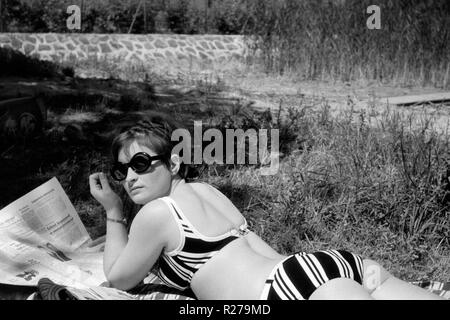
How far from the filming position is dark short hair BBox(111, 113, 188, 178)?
2.74 meters

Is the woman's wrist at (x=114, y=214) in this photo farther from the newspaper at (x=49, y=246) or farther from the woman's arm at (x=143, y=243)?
the newspaper at (x=49, y=246)

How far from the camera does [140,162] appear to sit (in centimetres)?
270

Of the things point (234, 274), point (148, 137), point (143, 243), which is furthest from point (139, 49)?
point (234, 274)

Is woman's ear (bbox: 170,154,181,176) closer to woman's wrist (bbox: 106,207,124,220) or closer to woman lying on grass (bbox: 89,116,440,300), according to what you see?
woman lying on grass (bbox: 89,116,440,300)

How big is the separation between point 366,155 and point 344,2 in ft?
20.5

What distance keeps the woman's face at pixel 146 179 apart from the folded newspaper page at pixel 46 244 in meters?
0.60

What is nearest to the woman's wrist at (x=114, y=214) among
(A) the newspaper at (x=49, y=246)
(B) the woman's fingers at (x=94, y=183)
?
(B) the woman's fingers at (x=94, y=183)

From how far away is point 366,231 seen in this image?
3984 millimetres

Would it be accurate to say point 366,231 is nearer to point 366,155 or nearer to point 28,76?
point 366,155

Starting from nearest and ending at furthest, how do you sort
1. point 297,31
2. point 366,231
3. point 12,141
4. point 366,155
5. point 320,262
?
1. point 320,262
2. point 366,231
3. point 366,155
4. point 12,141
5. point 297,31

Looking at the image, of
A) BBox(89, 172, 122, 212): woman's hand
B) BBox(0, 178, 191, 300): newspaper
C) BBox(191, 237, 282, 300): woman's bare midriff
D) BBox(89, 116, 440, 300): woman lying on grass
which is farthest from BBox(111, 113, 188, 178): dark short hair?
BBox(0, 178, 191, 300): newspaper

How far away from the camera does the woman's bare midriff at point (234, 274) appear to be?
8.12ft

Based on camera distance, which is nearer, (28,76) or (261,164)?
(261,164)

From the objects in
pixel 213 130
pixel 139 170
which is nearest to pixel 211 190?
pixel 139 170
